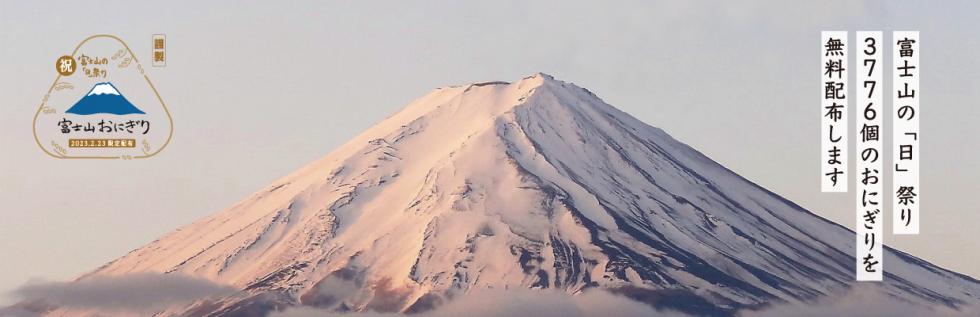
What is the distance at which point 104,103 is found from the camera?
161000 mm

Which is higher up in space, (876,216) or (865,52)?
→ (865,52)

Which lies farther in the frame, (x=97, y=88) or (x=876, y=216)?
(x=97, y=88)

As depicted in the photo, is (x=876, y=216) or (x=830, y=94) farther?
(x=830, y=94)

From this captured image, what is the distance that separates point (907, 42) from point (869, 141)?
23.4 feet

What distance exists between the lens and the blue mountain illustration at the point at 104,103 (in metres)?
156

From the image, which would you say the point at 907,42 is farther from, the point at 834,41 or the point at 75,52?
the point at 75,52

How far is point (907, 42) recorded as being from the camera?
485 feet

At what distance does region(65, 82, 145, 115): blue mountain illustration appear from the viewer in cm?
15550

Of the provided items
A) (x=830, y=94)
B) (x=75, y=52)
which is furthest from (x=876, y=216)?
(x=75, y=52)

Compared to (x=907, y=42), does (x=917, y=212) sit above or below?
below

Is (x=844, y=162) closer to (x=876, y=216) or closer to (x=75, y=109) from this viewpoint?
(x=876, y=216)

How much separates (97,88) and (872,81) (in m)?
56.9

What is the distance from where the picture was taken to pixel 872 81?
146m

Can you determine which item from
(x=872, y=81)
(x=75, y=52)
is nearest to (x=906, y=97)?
(x=872, y=81)
